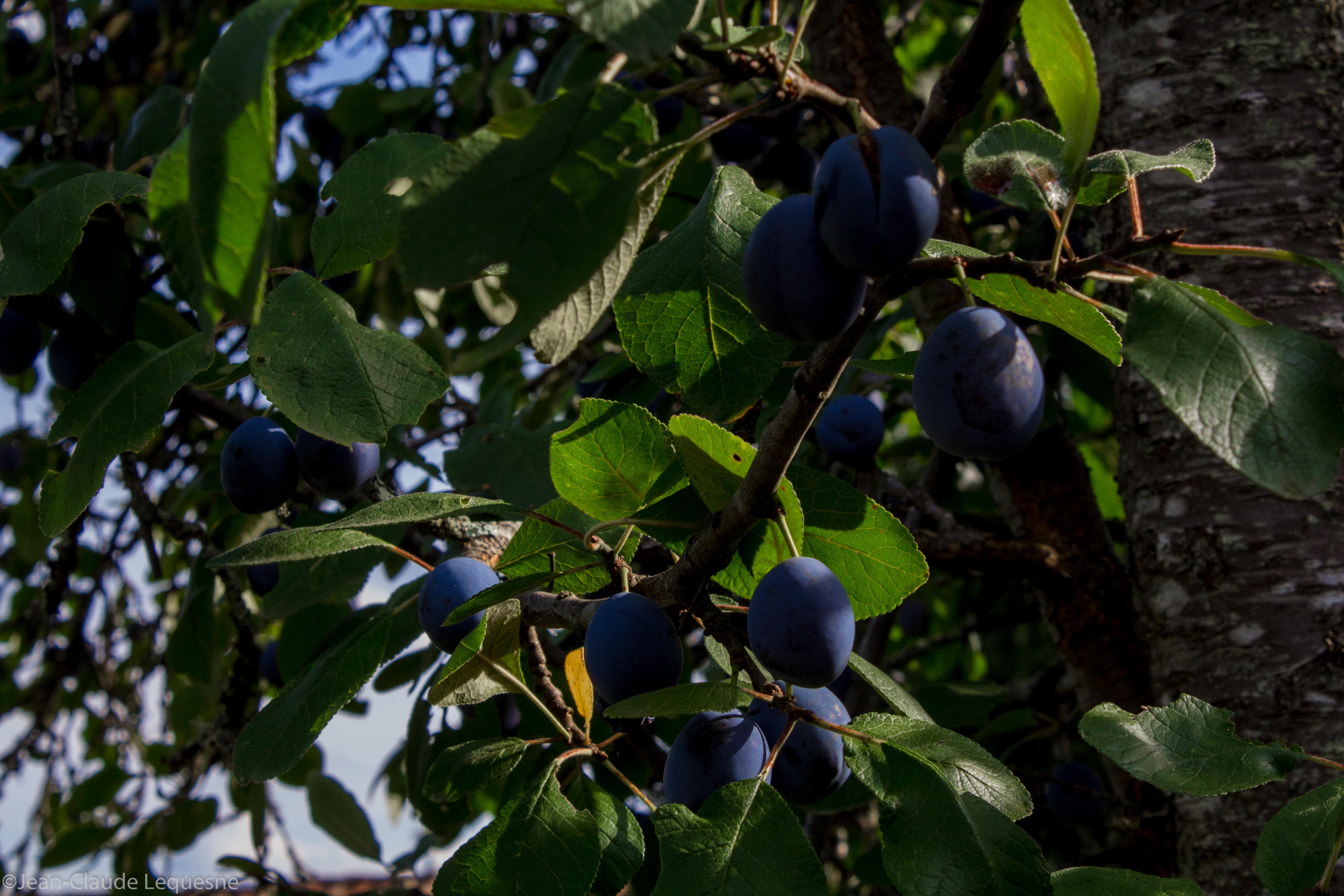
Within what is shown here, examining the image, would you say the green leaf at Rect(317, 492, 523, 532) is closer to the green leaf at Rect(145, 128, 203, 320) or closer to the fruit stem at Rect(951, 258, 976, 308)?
the green leaf at Rect(145, 128, 203, 320)

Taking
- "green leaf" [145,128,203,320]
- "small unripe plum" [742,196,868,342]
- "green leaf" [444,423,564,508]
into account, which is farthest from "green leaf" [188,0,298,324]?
"green leaf" [444,423,564,508]

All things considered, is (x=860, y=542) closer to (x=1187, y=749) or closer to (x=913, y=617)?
(x=1187, y=749)

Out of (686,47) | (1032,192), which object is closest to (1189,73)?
(1032,192)

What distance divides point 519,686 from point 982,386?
53 centimetres

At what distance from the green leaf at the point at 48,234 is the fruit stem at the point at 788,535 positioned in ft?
2.41

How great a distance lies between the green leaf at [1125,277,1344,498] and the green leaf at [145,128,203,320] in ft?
1.72

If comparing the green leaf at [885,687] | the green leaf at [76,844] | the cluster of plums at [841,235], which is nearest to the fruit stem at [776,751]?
the green leaf at [885,687]

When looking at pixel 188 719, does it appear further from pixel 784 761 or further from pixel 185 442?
pixel 784 761

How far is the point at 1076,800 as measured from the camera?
1869 millimetres

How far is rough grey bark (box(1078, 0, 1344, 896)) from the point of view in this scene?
1.25 metres

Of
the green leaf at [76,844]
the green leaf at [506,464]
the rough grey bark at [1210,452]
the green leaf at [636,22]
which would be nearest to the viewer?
the green leaf at [636,22]

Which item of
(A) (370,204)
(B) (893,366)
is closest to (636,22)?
(B) (893,366)

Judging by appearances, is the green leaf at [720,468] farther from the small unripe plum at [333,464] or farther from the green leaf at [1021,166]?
the small unripe plum at [333,464]

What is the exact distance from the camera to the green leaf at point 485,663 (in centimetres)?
85
